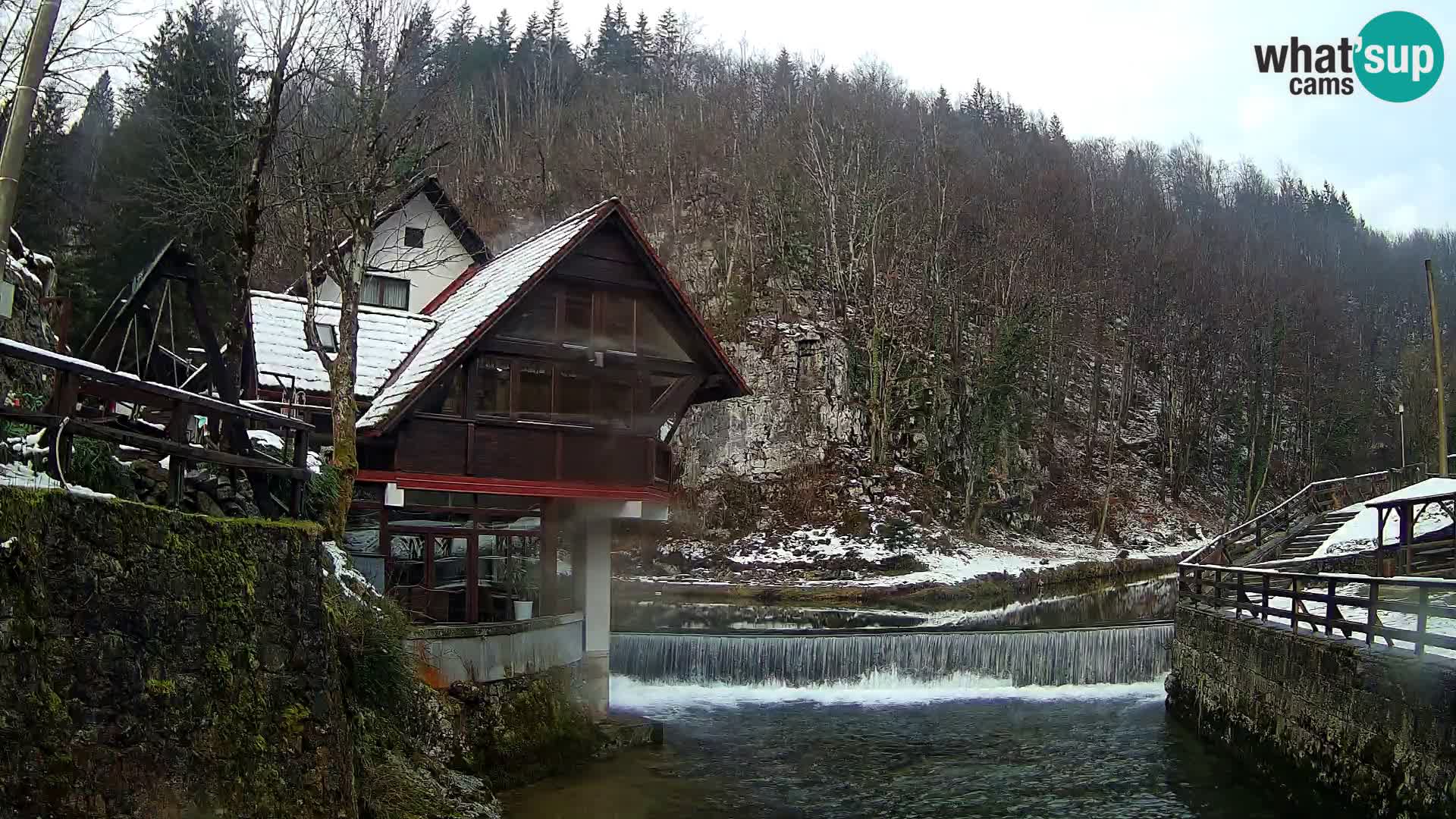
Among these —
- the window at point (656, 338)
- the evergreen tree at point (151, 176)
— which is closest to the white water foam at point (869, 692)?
the window at point (656, 338)

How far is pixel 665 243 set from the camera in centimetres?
5494

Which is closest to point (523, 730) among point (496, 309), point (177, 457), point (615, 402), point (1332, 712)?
point (615, 402)

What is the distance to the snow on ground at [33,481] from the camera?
281 inches

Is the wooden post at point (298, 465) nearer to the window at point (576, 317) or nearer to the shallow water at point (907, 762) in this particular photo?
the shallow water at point (907, 762)

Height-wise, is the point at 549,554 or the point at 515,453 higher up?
the point at 515,453

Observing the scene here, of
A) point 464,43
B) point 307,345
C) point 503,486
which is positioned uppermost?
point 464,43

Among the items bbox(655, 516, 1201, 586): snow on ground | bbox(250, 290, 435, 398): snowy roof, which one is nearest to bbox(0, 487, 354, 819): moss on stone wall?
bbox(250, 290, 435, 398): snowy roof

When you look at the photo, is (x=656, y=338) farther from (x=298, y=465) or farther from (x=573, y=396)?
(x=298, y=465)

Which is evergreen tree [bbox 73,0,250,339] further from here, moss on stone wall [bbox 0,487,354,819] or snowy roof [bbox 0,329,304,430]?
moss on stone wall [bbox 0,487,354,819]

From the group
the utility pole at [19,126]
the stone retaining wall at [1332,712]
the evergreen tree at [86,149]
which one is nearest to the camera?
the utility pole at [19,126]

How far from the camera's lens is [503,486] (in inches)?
677

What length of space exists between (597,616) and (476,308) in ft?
18.4

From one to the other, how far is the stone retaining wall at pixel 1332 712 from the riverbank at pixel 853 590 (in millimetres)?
16284

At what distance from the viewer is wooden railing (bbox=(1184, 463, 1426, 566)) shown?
28.6m
